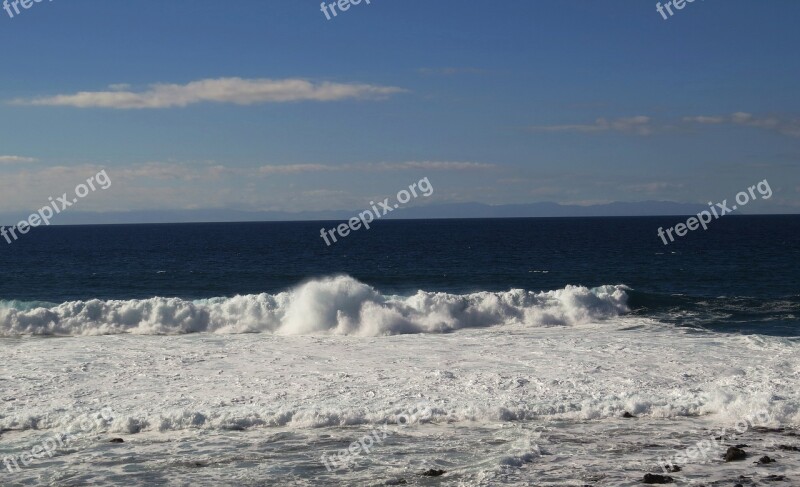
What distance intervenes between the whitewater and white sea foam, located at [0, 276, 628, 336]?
122 mm

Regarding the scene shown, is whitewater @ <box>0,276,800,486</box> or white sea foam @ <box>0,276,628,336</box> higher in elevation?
white sea foam @ <box>0,276,628,336</box>

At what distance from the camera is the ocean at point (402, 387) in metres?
12.1

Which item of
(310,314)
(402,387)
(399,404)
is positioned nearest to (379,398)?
(399,404)

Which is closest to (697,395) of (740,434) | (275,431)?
(740,434)

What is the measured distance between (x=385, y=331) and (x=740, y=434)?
49.1 feet

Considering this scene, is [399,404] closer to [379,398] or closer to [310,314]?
[379,398]

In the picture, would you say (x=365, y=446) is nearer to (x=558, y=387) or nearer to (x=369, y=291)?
(x=558, y=387)

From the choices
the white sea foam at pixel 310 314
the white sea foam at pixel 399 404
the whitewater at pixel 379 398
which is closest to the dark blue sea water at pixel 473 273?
the white sea foam at pixel 310 314

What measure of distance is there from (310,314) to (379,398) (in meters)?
11.9

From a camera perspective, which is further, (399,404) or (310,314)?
(310,314)

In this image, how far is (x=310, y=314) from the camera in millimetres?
27797

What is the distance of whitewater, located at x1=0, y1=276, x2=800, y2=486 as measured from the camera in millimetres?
11930

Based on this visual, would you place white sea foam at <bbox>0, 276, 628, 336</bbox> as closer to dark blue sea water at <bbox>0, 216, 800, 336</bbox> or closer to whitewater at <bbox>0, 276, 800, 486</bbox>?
whitewater at <bbox>0, 276, 800, 486</bbox>

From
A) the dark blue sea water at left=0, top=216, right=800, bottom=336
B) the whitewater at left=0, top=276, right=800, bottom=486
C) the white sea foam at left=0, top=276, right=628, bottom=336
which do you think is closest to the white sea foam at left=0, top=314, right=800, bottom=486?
the whitewater at left=0, top=276, right=800, bottom=486
